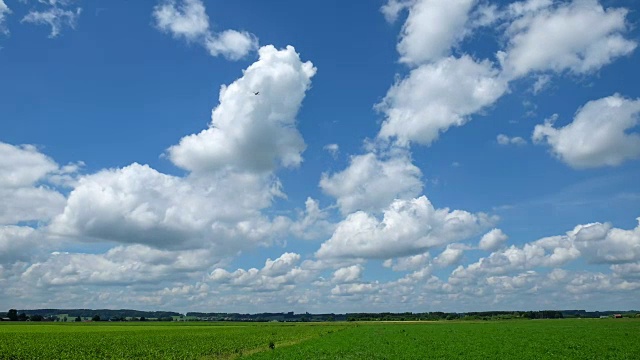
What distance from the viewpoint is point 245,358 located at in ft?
133

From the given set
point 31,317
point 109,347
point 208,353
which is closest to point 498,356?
point 208,353

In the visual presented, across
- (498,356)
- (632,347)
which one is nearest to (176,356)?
(498,356)

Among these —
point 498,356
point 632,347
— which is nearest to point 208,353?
point 498,356

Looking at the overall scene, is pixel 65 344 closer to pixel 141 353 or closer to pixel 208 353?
pixel 141 353

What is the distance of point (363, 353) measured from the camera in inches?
1708

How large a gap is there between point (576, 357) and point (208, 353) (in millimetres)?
32168

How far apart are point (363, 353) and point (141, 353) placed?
20.4m

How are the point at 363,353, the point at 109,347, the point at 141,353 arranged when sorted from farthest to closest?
the point at 109,347 < the point at 141,353 < the point at 363,353

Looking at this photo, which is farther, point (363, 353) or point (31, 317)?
point (31, 317)

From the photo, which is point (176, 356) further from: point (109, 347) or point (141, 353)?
point (109, 347)

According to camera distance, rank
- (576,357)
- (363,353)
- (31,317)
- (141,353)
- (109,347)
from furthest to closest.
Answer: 1. (31,317)
2. (109,347)
3. (141,353)
4. (363,353)
5. (576,357)

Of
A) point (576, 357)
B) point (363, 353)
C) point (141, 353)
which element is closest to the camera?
point (576, 357)

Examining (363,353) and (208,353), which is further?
(208,353)

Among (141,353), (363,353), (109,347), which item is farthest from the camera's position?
(109,347)
